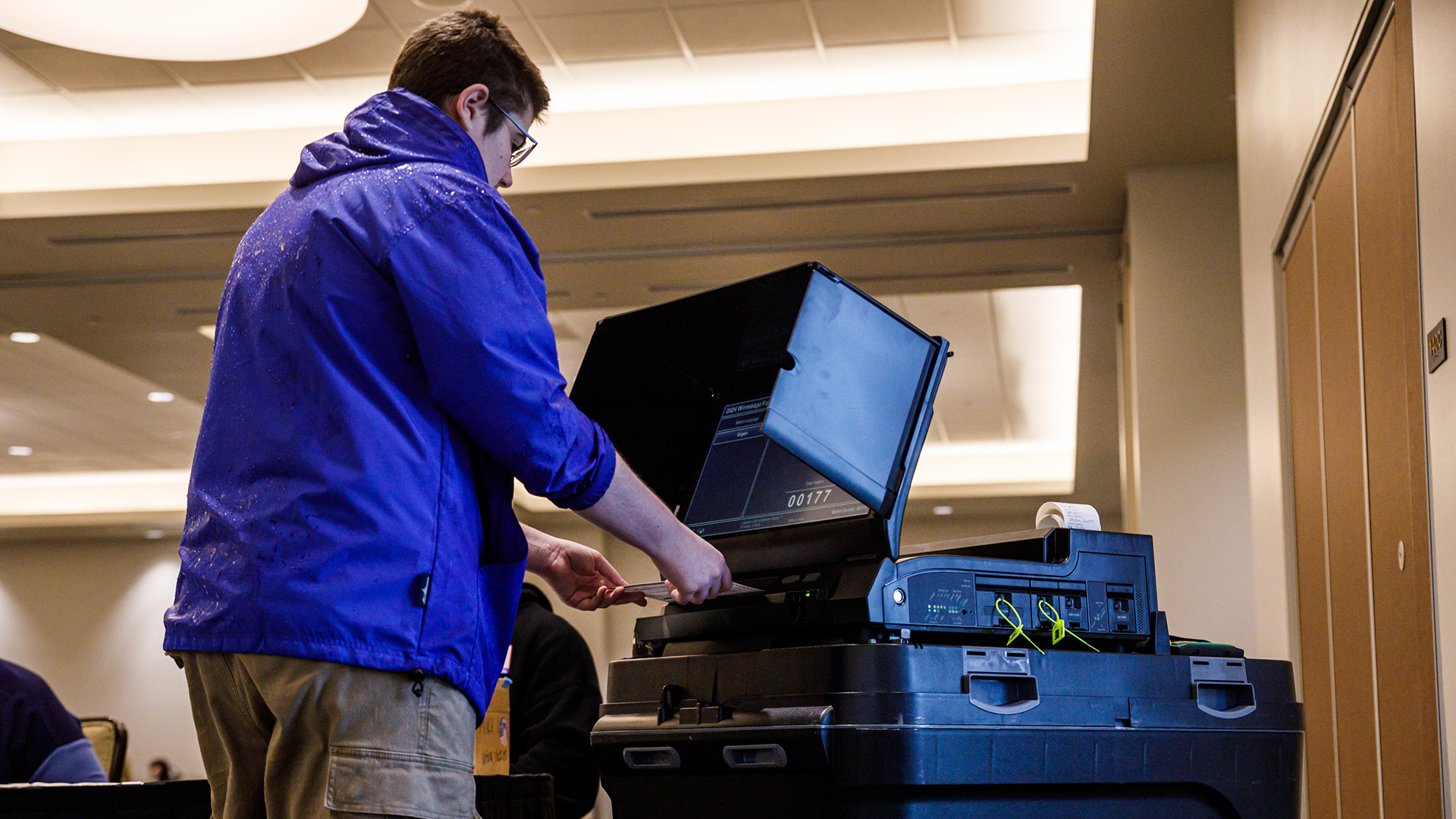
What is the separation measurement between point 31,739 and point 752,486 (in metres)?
1.90

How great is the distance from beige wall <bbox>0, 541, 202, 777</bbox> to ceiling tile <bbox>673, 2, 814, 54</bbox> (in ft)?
38.0

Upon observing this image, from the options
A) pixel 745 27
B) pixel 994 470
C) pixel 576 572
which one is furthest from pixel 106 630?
pixel 576 572

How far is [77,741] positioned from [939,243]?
14.2 feet

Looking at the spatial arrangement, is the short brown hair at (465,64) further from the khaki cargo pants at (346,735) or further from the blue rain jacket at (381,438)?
the khaki cargo pants at (346,735)

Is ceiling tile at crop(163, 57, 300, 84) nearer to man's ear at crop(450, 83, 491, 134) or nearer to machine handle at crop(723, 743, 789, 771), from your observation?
man's ear at crop(450, 83, 491, 134)

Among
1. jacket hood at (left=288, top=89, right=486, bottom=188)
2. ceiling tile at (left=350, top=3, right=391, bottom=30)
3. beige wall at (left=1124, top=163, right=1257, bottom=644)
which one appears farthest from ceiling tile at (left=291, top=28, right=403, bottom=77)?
jacket hood at (left=288, top=89, right=486, bottom=188)

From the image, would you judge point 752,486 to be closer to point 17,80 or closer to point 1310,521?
point 1310,521

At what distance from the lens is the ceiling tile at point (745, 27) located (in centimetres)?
493


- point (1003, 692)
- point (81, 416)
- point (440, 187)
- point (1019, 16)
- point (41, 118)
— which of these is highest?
point (1019, 16)

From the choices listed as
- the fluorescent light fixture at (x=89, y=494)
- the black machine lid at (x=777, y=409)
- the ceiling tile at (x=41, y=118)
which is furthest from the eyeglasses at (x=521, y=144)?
the fluorescent light fixture at (x=89, y=494)

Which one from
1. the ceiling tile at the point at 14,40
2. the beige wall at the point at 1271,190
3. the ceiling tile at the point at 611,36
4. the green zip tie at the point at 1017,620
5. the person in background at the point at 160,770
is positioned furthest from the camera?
the person in background at the point at 160,770

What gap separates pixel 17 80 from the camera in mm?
5531

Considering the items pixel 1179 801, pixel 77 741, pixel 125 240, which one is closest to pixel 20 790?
pixel 77 741

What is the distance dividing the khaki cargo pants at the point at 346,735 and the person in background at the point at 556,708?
1.72 metres
